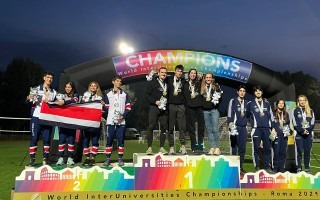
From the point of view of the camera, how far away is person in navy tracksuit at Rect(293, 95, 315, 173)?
7957 millimetres

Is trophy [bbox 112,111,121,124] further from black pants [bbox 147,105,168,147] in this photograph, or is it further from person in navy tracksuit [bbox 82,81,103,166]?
black pants [bbox 147,105,168,147]

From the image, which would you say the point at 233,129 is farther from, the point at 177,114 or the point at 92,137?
the point at 92,137

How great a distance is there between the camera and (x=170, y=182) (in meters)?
6.00

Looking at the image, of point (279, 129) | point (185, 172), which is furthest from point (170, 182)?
point (279, 129)

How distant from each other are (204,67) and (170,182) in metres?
5.63

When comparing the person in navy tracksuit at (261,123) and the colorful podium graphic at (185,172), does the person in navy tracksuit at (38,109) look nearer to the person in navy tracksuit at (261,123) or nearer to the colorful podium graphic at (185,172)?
the colorful podium graphic at (185,172)

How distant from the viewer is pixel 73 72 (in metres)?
10.4

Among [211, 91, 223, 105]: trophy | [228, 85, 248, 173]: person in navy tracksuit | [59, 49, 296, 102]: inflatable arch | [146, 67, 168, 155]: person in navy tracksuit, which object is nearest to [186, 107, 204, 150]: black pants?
[211, 91, 223, 105]: trophy

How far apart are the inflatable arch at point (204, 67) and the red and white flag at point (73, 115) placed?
11.7ft

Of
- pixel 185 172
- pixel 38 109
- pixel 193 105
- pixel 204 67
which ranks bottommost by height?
pixel 185 172

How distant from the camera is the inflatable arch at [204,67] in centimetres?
1068

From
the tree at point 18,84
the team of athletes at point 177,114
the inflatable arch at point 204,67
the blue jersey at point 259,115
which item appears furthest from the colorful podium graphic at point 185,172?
the tree at point 18,84

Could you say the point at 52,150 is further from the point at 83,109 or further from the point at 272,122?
the point at 272,122

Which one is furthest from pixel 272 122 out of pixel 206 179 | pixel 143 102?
pixel 143 102
